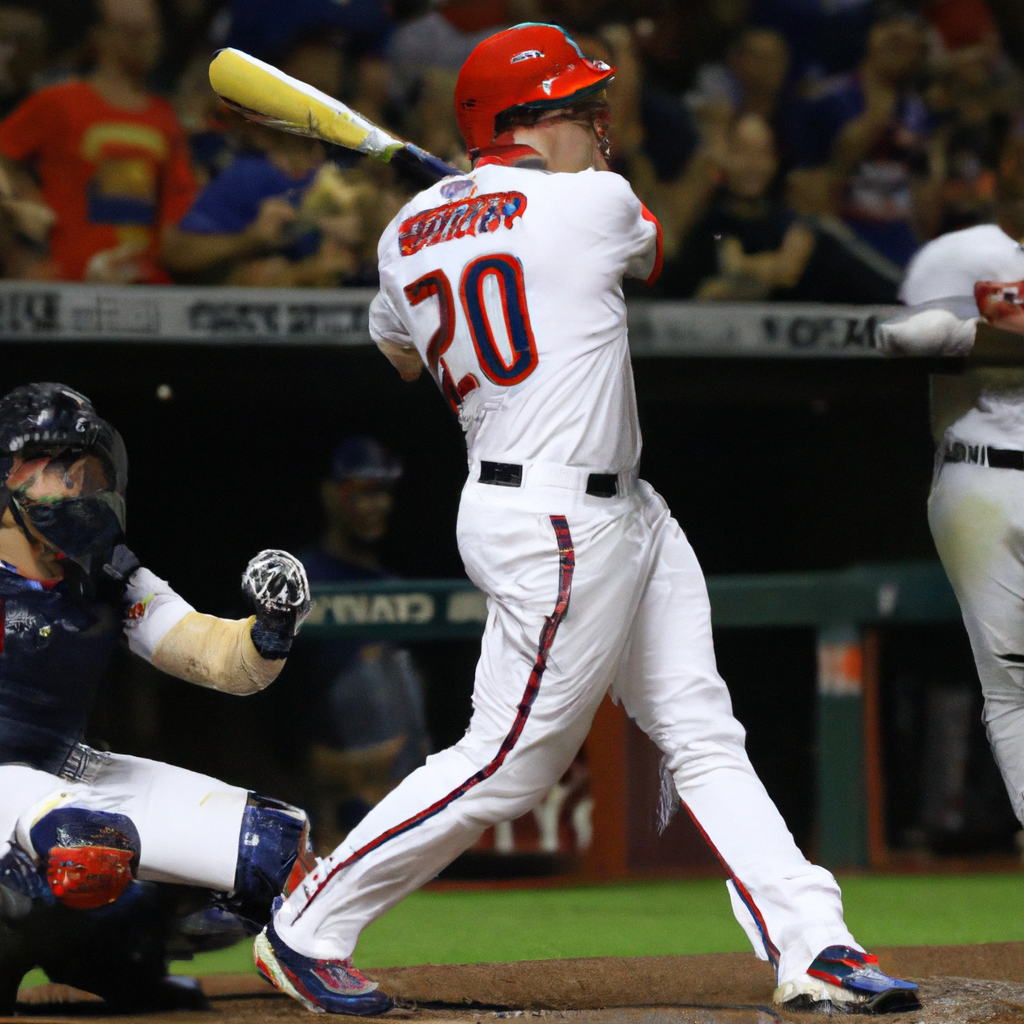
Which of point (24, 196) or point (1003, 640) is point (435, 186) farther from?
point (24, 196)

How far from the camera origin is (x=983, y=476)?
2.94m

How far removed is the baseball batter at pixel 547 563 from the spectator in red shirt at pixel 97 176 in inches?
90.6

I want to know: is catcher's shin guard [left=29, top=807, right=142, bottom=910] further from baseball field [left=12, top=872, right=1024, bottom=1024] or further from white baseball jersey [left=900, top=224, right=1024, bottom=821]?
white baseball jersey [left=900, top=224, right=1024, bottom=821]

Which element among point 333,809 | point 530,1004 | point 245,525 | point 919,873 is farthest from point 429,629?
point 530,1004

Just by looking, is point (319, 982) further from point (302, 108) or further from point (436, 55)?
point (436, 55)

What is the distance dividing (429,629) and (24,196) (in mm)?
1807

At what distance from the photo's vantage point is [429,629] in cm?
437

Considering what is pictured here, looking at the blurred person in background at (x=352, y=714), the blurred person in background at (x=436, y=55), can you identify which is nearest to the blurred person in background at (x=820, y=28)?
the blurred person in background at (x=436, y=55)

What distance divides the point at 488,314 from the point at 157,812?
3.13ft

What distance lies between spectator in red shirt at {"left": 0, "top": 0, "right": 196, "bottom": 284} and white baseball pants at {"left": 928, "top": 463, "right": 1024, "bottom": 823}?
8.59 feet

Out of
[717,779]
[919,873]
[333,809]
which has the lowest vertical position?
[919,873]

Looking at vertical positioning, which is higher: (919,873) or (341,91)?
(341,91)

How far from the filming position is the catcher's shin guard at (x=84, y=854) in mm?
2223

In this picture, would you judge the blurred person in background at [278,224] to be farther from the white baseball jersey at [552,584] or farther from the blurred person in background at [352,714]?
the white baseball jersey at [552,584]
